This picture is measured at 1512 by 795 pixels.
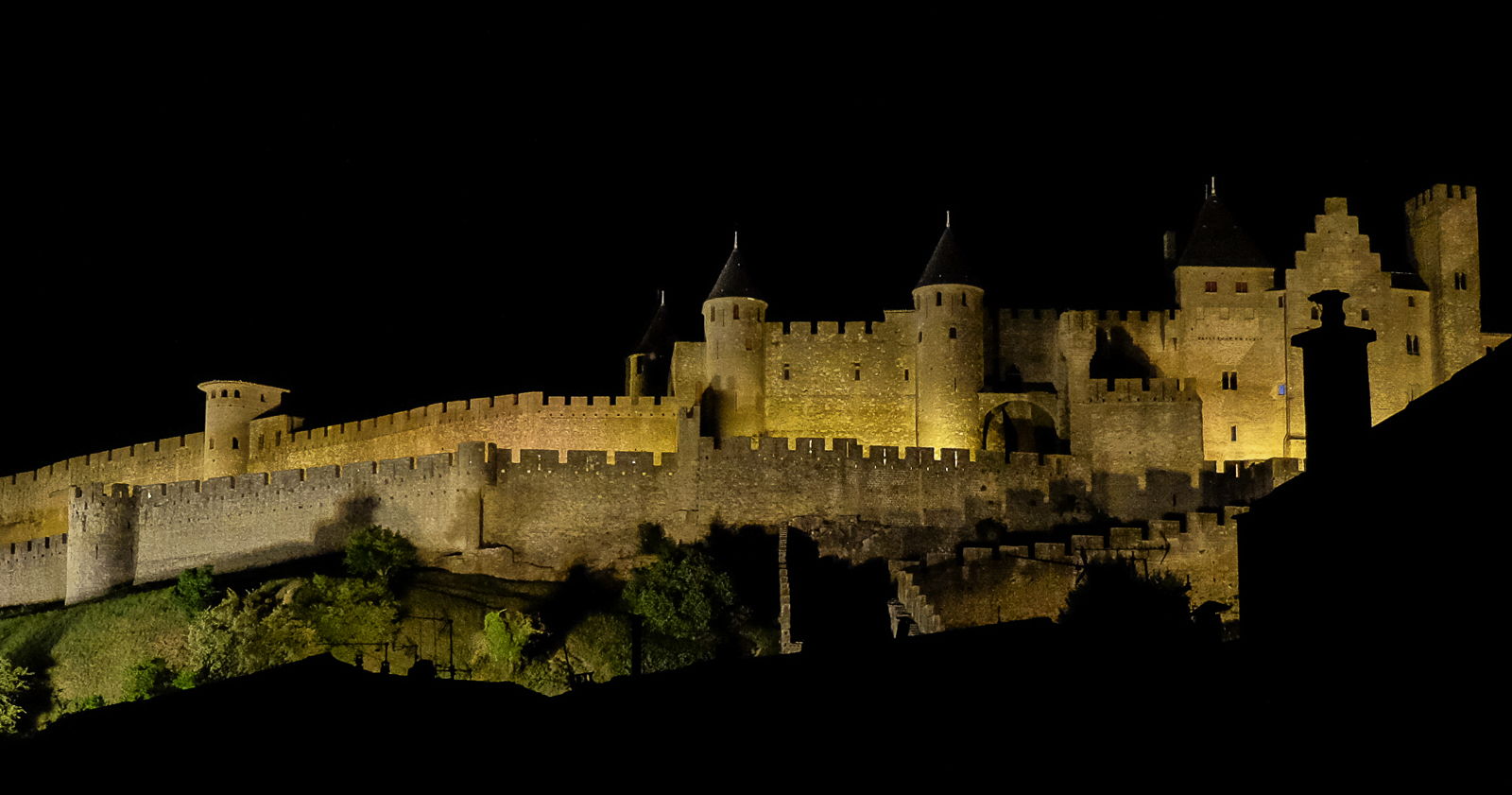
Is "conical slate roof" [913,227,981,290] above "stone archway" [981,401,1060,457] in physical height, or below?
above

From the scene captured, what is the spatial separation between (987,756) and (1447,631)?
3.47 metres

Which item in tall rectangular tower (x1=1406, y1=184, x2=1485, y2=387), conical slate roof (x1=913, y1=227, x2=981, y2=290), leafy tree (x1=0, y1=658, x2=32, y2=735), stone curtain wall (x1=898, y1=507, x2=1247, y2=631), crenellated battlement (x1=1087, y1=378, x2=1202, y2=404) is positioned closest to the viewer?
stone curtain wall (x1=898, y1=507, x2=1247, y2=631)

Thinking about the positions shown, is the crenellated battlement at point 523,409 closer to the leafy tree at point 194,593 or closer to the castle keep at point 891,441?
the castle keep at point 891,441

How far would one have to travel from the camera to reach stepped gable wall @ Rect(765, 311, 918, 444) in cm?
4981

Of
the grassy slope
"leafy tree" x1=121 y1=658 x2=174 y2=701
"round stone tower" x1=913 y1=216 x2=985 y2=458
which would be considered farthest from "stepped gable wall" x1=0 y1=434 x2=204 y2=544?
"round stone tower" x1=913 y1=216 x2=985 y2=458

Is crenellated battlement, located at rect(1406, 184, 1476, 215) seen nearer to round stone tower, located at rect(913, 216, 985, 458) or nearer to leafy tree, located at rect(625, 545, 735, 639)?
Result: round stone tower, located at rect(913, 216, 985, 458)

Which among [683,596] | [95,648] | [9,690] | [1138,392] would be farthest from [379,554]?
[1138,392]

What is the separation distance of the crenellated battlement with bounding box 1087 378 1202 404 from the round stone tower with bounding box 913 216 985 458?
426 centimetres

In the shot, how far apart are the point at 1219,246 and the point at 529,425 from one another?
19.5 metres

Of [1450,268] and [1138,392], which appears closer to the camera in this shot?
[1138,392]

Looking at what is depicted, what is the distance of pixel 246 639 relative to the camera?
129ft

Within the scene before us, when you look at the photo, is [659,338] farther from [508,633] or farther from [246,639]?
[246,639]

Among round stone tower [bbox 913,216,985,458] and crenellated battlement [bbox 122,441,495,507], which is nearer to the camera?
crenellated battlement [bbox 122,441,495,507]

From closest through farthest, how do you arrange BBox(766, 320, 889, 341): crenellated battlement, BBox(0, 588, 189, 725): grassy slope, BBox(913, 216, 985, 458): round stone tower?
1. BBox(0, 588, 189, 725): grassy slope
2. BBox(913, 216, 985, 458): round stone tower
3. BBox(766, 320, 889, 341): crenellated battlement
